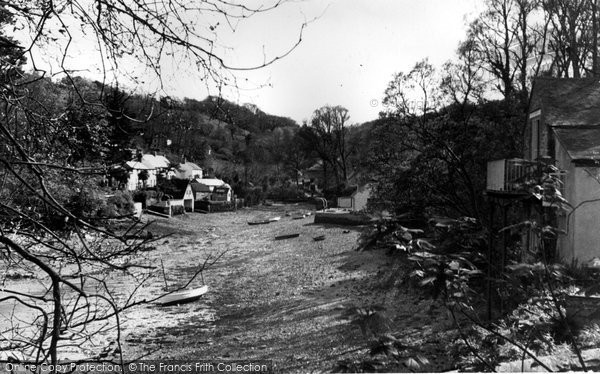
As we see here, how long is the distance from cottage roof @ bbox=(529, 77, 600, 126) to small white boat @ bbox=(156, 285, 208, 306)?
13.3m

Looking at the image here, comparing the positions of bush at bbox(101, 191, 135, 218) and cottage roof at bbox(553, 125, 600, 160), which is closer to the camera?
bush at bbox(101, 191, 135, 218)

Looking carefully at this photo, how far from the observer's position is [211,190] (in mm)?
73625

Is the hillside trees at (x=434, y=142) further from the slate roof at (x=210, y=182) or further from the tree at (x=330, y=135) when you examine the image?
the slate roof at (x=210, y=182)

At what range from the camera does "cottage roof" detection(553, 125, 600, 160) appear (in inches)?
530

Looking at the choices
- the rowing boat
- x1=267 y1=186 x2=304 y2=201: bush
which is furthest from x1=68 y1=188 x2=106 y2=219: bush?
→ x1=267 y1=186 x2=304 y2=201: bush

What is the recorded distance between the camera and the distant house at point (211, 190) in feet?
233

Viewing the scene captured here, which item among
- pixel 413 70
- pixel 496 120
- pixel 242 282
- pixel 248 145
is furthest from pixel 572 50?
pixel 248 145

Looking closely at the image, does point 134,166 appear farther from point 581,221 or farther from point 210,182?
point 210,182

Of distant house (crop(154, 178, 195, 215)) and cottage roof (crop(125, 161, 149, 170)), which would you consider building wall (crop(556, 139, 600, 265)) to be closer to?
cottage roof (crop(125, 161, 149, 170))

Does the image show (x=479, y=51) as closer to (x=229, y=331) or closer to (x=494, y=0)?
(x=494, y=0)

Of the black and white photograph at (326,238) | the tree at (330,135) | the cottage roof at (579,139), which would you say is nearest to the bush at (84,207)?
the black and white photograph at (326,238)

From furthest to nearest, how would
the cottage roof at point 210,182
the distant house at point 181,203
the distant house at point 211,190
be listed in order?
the cottage roof at point 210,182, the distant house at point 211,190, the distant house at point 181,203

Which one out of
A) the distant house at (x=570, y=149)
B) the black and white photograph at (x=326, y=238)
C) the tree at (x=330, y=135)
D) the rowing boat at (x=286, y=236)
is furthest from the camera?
the tree at (x=330, y=135)

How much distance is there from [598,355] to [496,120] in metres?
19.9
